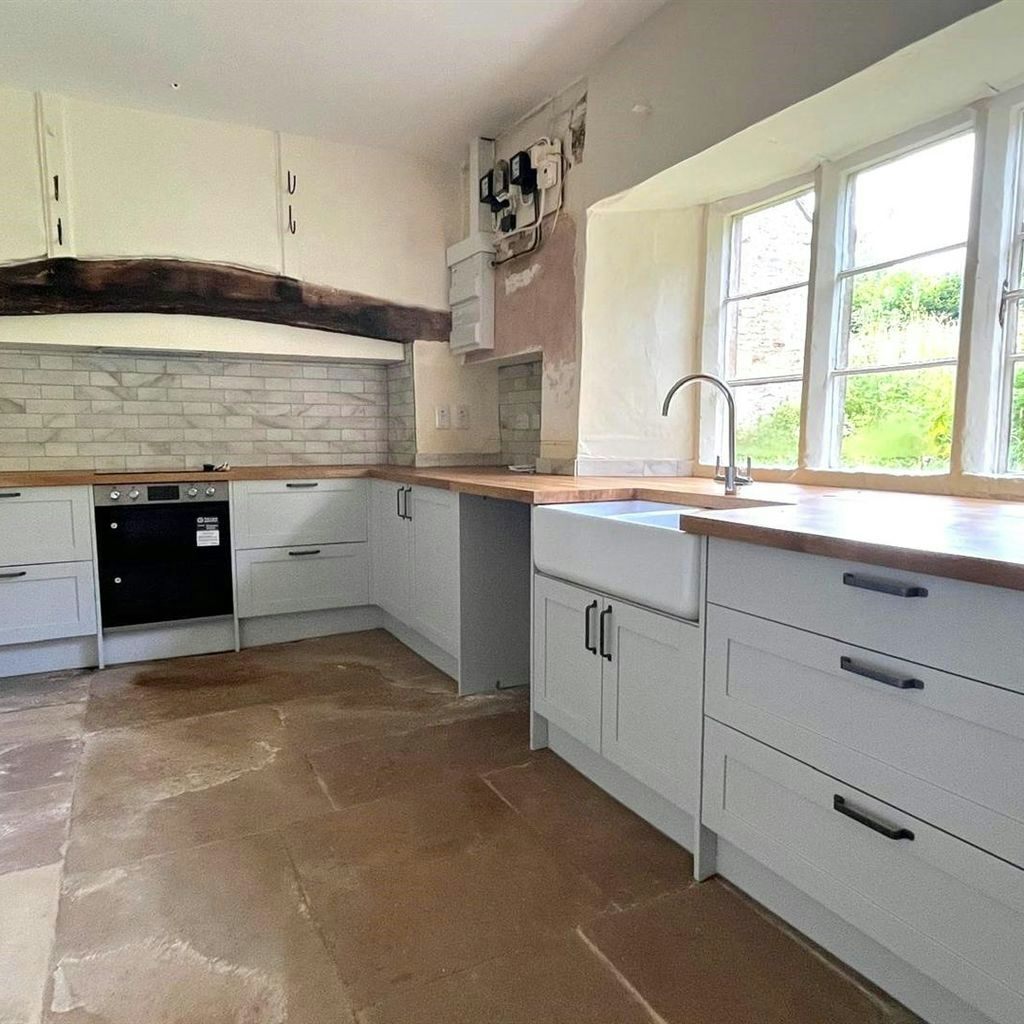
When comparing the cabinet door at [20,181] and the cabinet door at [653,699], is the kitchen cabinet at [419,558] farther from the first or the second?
the cabinet door at [20,181]

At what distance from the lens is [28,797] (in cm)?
211

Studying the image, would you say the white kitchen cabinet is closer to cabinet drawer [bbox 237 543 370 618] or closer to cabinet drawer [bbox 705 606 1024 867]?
cabinet drawer [bbox 237 543 370 618]

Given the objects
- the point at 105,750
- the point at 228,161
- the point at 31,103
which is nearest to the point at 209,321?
the point at 228,161

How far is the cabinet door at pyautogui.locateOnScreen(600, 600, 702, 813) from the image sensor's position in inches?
67.4

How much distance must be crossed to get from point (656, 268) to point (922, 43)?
4.46 ft

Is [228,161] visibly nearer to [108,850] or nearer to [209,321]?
[209,321]

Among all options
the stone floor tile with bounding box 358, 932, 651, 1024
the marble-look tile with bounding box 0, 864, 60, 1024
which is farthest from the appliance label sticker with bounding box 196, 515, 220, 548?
the stone floor tile with bounding box 358, 932, 651, 1024

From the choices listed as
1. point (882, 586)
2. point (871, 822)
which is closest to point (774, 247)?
point (882, 586)

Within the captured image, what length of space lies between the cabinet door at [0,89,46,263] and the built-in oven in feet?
3.74

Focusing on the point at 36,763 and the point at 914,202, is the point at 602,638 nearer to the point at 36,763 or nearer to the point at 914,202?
the point at 914,202

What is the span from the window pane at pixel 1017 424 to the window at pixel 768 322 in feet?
2.38

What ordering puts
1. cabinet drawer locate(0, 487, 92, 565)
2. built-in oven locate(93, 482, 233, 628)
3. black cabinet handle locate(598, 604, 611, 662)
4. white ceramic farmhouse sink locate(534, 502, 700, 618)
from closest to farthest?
white ceramic farmhouse sink locate(534, 502, 700, 618) → black cabinet handle locate(598, 604, 611, 662) → cabinet drawer locate(0, 487, 92, 565) → built-in oven locate(93, 482, 233, 628)

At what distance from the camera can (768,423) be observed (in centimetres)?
282

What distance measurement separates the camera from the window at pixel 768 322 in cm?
268
